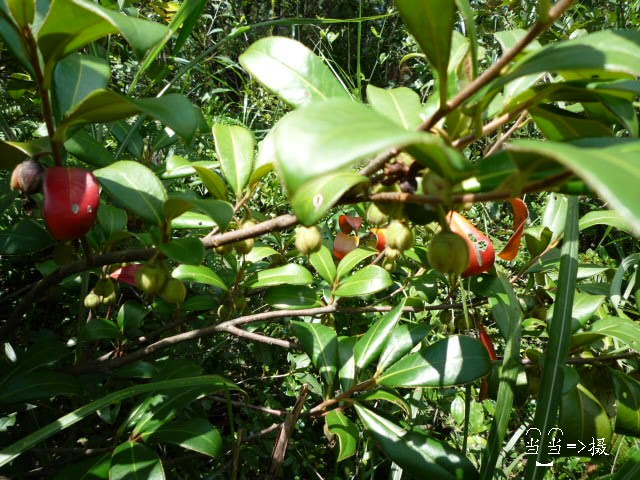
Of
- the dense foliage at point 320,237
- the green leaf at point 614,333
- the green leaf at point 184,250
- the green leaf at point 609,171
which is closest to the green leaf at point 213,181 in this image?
the dense foliage at point 320,237

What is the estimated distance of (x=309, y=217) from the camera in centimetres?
46

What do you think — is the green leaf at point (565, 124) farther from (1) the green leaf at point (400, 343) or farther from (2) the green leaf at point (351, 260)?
(2) the green leaf at point (351, 260)

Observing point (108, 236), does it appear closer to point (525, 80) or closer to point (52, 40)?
point (52, 40)

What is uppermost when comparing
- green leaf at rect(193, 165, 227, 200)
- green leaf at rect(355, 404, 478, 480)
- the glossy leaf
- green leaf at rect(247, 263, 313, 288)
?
green leaf at rect(193, 165, 227, 200)

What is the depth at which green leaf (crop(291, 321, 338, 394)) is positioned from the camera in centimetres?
85

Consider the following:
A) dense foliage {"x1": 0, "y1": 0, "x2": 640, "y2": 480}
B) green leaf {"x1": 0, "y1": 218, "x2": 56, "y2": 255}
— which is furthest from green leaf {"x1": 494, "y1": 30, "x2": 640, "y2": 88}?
green leaf {"x1": 0, "y1": 218, "x2": 56, "y2": 255}

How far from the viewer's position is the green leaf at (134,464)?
25.7 inches

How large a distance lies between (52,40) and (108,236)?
1.16 ft

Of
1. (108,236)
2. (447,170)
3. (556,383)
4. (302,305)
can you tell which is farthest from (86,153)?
(556,383)

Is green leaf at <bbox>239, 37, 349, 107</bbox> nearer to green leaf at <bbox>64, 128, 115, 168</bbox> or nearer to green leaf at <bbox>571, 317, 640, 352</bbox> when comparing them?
green leaf at <bbox>64, 128, 115, 168</bbox>

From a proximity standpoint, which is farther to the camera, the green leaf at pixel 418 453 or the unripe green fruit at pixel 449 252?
the green leaf at pixel 418 453

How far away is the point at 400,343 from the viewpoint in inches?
32.7

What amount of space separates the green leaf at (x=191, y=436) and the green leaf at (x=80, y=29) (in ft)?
1.68

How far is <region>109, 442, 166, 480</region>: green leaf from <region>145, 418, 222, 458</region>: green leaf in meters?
0.04
